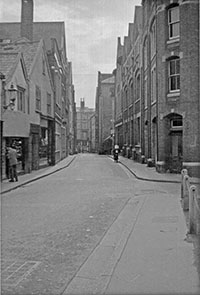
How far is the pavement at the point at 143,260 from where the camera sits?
3.49 metres

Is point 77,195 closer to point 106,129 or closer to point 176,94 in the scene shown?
point 176,94

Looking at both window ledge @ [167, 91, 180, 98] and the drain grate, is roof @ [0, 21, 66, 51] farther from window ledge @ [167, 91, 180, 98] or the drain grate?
window ledge @ [167, 91, 180, 98]

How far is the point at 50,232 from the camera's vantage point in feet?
19.4

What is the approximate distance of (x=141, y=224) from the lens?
6484mm

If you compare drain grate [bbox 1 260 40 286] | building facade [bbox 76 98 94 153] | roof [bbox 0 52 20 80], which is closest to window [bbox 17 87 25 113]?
roof [bbox 0 52 20 80]

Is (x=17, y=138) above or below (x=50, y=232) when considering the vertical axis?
above

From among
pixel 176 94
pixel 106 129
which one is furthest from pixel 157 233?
pixel 106 129

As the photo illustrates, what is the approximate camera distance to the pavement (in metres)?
3.49

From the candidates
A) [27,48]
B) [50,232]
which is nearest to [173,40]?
[27,48]

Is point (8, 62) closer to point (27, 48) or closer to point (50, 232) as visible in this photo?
point (27, 48)

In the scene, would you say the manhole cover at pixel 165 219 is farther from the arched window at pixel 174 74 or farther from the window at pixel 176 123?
the arched window at pixel 174 74

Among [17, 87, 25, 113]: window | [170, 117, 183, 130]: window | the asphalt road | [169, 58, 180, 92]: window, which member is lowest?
the asphalt road

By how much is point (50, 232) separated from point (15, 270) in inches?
72.9

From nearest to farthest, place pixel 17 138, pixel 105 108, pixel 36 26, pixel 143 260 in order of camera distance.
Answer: pixel 143 260 → pixel 36 26 → pixel 17 138 → pixel 105 108
